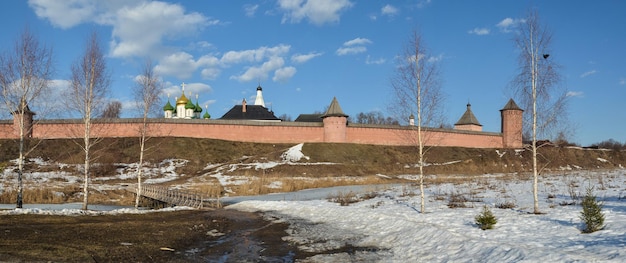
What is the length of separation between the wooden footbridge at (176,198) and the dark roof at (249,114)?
140 feet

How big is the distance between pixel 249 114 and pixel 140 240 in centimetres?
6165

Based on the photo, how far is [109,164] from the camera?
4291 centimetres

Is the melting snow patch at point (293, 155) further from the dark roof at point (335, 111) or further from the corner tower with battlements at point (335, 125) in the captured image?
the dark roof at point (335, 111)

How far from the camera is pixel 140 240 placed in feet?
36.0

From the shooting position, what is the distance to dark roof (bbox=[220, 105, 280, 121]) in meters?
71.3

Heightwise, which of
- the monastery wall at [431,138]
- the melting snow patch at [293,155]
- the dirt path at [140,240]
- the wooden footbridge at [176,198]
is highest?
the monastery wall at [431,138]

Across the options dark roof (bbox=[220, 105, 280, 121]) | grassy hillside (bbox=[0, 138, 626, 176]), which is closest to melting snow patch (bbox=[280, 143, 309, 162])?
grassy hillside (bbox=[0, 138, 626, 176])

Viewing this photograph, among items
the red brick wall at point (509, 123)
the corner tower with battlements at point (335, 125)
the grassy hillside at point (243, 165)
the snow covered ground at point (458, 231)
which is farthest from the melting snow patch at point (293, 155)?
the red brick wall at point (509, 123)

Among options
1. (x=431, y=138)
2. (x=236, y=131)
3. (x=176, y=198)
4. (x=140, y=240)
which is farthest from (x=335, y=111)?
(x=140, y=240)

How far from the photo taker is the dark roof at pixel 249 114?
2808 inches

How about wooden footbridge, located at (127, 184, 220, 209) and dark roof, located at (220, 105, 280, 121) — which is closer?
wooden footbridge, located at (127, 184, 220, 209)

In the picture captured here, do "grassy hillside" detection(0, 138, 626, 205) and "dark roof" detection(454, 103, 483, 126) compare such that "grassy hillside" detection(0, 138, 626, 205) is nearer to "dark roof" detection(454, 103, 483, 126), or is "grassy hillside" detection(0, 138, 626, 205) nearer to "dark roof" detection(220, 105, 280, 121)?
"dark roof" detection(454, 103, 483, 126)

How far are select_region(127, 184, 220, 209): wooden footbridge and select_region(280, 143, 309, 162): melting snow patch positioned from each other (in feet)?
70.4

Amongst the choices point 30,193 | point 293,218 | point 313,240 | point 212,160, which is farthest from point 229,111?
point 313,240
